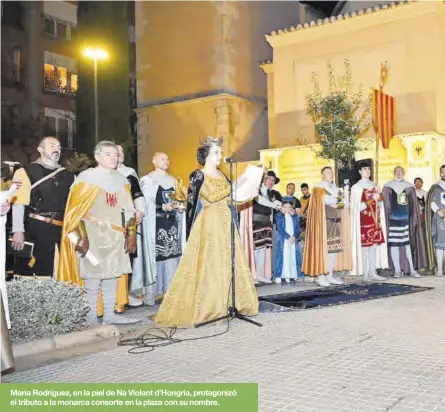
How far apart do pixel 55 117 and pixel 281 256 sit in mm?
22928

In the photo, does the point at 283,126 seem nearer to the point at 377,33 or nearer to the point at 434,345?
the point at 377,33

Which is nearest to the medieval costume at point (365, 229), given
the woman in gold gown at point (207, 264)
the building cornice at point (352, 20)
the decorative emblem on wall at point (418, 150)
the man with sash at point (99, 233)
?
the woman in gold gown at point (207, 264)

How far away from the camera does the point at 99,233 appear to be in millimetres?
5523

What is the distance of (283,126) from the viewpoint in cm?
1956

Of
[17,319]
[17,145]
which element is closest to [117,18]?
[17,145]

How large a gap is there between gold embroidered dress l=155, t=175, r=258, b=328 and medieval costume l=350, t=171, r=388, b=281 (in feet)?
13.2

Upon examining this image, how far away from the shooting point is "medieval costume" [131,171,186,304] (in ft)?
22.6

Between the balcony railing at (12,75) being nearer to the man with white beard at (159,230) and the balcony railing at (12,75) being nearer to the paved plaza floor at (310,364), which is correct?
the man with white beard at (159,230)

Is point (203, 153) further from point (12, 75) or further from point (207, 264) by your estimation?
point (12, 75)

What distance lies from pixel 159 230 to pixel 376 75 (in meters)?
12.7

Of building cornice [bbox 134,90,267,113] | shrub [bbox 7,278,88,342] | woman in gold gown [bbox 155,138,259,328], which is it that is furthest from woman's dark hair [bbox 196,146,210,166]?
building cornice [bbox 134,90,267,113]

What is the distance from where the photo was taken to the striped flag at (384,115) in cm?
1409
